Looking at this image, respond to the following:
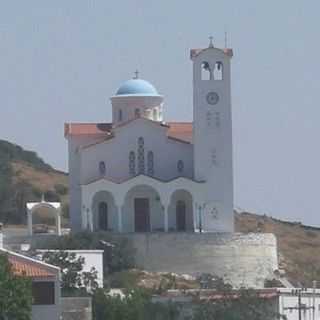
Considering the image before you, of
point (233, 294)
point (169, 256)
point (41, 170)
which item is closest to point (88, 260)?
point (169, 256)

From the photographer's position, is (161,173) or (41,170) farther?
(41,170)

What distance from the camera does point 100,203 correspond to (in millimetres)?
115125

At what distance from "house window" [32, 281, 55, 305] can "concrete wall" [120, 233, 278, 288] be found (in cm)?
1987

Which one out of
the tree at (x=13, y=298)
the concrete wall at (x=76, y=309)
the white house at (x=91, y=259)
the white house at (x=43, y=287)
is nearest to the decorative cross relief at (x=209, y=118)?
the white house at (x=91, y=259)

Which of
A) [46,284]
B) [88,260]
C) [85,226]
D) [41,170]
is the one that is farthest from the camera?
[41,170]

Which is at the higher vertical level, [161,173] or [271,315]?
[161,173]

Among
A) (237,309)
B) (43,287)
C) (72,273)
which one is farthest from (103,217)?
(43,287)

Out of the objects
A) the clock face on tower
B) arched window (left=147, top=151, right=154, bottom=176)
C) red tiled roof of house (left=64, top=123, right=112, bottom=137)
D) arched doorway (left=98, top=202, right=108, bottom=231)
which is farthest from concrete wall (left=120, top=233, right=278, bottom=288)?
red tiled roof of house (left=64, top=123, right=112, bottom=137)

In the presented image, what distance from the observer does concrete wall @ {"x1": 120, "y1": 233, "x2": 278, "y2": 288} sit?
4363 inches

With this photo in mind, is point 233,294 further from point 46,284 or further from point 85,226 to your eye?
point 85,226

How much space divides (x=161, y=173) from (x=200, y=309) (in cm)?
2358

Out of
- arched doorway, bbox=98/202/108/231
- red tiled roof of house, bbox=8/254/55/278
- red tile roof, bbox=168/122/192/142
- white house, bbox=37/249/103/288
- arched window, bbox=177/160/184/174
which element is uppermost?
red tile roof, bbox=168/122/192/142

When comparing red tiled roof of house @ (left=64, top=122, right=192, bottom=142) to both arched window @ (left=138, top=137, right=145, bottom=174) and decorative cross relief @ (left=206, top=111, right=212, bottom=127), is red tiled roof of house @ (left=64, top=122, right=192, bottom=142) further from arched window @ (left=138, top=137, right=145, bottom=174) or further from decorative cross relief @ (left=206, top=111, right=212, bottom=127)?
decorative cross relief @ (left=206, top=111, right=212, bottom=127)

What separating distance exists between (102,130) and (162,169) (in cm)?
385
